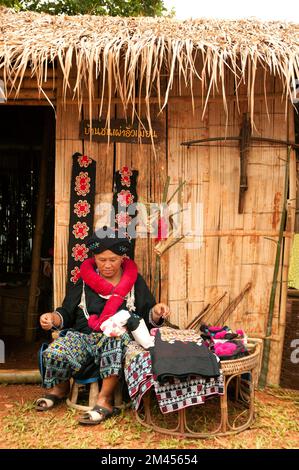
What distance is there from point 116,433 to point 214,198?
2.02m

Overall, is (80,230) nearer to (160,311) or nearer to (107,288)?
(107,288)

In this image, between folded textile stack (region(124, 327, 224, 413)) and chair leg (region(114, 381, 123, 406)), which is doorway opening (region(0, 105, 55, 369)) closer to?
chair leg (region(114, 381, 123, 406))

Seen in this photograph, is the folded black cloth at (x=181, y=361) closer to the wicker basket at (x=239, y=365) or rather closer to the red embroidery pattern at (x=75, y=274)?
the wicker basket at (x=239, y=365)

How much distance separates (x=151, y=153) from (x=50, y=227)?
265 centimetres

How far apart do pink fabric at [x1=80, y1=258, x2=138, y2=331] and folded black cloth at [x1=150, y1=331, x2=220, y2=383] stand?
18.6 inches

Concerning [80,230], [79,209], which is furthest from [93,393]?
[79,209]

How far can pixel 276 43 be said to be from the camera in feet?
12.2

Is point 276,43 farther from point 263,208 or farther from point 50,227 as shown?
point 50,227

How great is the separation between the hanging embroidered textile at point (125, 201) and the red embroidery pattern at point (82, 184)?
0.24m

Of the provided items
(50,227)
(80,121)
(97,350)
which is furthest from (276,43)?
(50,227)

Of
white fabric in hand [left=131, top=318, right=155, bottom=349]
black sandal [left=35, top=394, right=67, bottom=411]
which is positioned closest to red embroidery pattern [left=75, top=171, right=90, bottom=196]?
white fabric in hand [left=131, top=318, right=155, bottom=349]

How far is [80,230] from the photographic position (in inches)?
163

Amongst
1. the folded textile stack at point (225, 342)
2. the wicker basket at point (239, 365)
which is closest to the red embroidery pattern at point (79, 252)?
the folded textile stack at point (225, 342)
